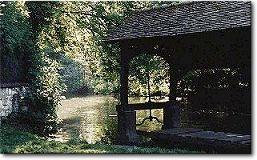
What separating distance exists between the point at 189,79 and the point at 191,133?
1077 cm

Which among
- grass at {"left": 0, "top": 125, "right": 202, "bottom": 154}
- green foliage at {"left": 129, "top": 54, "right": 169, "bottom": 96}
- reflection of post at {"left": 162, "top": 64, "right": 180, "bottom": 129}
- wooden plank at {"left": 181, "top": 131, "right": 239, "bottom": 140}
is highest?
green foliage at {"left": 129, "top": 54, "right": 169, "bottom": 96}

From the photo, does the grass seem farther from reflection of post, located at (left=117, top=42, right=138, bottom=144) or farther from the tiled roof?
the tiled roof

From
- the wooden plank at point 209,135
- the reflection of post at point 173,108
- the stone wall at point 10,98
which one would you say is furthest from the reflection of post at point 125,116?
the stone wall at point 10,98

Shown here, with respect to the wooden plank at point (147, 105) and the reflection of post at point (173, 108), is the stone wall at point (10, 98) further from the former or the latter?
the reflection of post at point (173, 108)

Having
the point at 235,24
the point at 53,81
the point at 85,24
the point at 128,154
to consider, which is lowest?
the point at 128,154

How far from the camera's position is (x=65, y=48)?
19.0 meters

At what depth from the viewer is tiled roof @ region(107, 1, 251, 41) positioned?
432 inches

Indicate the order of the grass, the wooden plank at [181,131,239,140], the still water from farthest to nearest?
the still water, the wooden plank at [181,131,239,140], the grass

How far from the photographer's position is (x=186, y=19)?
1222 centimetres

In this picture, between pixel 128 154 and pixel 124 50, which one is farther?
pixel 124 50

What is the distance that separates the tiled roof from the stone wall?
4405 mm

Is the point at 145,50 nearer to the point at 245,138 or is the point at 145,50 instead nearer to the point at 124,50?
the point at 124,50

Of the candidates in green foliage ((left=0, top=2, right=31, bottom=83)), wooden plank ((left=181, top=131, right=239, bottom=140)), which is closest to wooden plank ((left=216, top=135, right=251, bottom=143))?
wooden plank ((left=181, top=131, right=239, bottom=140))

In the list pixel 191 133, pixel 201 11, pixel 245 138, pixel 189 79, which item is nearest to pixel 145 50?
pixel 201 11
